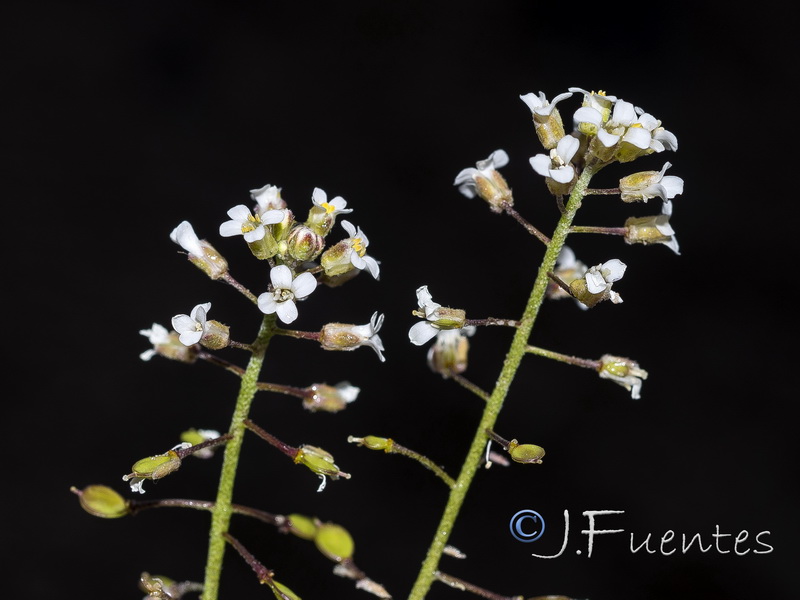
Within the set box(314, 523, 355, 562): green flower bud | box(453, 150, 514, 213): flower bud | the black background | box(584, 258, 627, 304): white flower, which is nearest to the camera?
box(314, 523, 355, 562): green flower bud

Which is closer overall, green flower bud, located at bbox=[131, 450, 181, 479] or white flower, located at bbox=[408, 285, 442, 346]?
green flower bud, located at bbox=[131, 450, 181, 479]

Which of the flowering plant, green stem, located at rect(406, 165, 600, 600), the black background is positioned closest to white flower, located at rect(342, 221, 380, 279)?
the flowering plant

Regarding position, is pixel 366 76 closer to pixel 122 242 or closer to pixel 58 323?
pixel 122 242

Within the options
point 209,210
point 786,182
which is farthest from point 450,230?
point 786,182

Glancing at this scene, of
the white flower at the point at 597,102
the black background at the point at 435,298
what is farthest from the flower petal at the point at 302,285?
the black background at the point at 435,298

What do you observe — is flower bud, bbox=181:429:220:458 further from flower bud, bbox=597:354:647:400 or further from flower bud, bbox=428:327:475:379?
flower bud, bbox=597:354:647:400

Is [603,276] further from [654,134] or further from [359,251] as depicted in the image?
[359,251]
